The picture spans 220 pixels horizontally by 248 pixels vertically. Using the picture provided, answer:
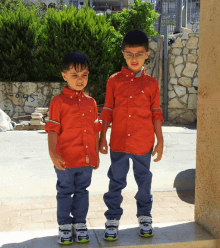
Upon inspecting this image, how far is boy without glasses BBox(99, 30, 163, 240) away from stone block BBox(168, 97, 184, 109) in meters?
9.76

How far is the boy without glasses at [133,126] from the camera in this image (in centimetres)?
258

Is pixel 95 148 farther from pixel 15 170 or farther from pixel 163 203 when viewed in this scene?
pixel 15 170

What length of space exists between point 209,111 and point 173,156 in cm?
368

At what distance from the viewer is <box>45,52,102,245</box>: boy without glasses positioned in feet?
8.01

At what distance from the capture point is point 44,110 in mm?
11188

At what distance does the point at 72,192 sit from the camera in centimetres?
252

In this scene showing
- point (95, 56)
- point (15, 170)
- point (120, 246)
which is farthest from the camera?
point (95, 56)

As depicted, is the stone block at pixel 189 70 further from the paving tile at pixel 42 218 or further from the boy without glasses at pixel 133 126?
the boy without glasses at pixel 133 126

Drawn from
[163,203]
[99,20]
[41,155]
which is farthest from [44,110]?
[163,203]

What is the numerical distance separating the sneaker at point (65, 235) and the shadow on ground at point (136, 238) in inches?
1.5

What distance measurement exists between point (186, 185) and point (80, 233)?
2.40 metres

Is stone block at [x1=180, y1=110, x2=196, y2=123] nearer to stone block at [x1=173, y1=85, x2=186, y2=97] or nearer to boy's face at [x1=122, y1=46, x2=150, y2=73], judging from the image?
stone block at [x1=173, y1=85, x2=186, y2=97]

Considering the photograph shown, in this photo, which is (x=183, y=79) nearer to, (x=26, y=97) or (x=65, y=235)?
(x=26, y=97)

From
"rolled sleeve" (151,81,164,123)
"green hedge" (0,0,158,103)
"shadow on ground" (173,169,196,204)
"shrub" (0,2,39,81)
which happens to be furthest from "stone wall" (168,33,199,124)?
"rolled sleeve" (151,81,164,123)
